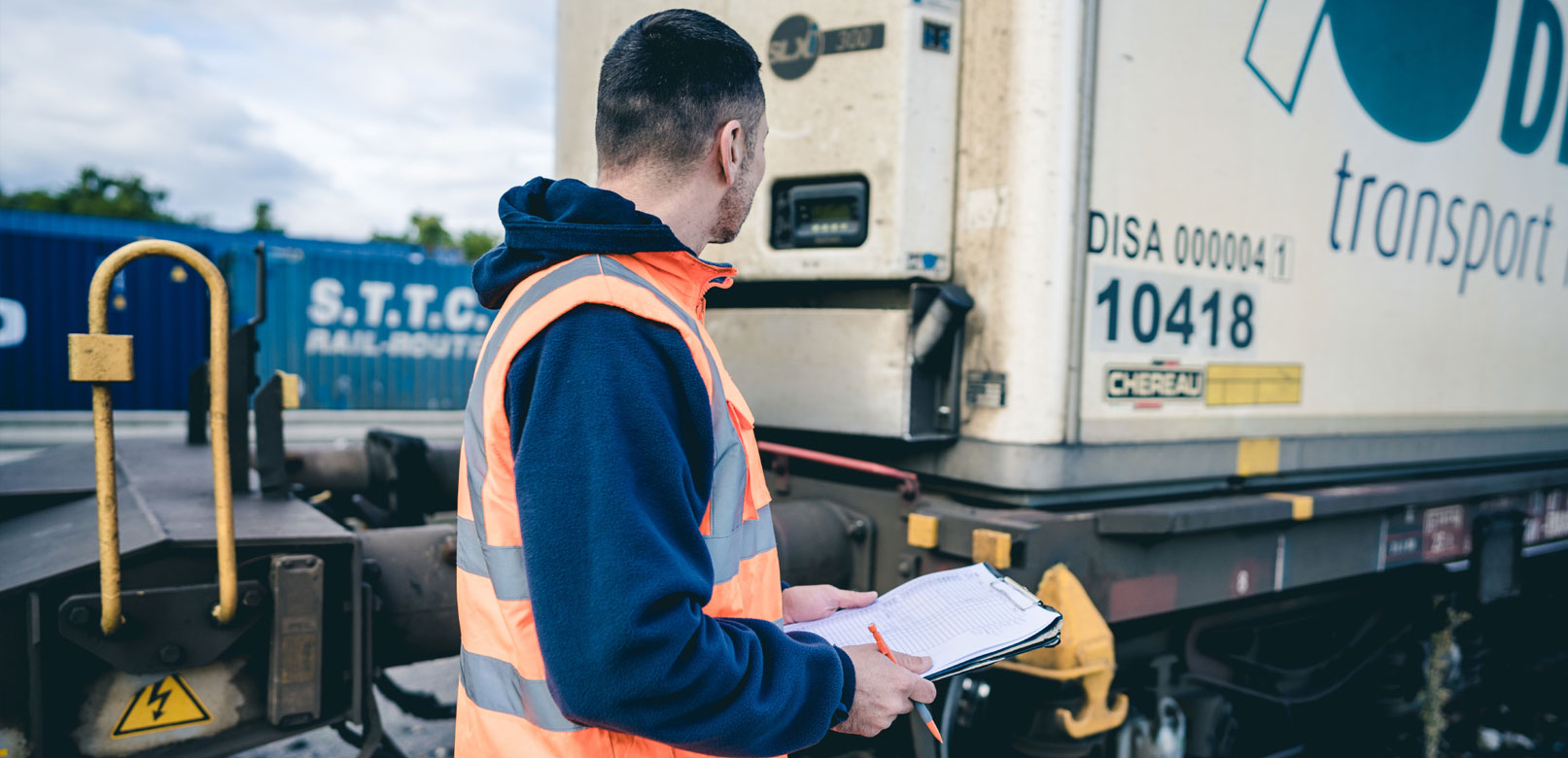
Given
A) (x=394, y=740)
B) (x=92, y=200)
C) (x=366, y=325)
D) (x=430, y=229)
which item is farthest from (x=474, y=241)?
(x=394, y=740)

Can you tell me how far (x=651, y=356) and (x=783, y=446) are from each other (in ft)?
6.20

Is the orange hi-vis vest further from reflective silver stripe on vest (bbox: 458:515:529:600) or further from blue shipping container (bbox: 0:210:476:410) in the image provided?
blue shipping container (bbox: 0:210:476:410)

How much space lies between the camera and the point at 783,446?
115 inches

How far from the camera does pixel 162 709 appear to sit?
1.78 meters

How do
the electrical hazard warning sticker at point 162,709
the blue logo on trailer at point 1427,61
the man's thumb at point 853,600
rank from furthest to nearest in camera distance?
the blue logo on trailer at point 1427,61, the electrical hazard warning sticker at point 162,709, the man's thumb at point 853,600

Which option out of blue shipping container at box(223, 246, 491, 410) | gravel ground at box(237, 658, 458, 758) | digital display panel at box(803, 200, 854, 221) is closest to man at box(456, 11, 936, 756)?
A: digital display panel at box(803, 200, 854, 221)

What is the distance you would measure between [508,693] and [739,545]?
339mm

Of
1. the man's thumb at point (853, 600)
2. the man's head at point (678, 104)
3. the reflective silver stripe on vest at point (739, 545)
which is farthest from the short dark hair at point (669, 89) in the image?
the man's thumb at point (853, 600)

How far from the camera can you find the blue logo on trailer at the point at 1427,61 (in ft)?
9.75

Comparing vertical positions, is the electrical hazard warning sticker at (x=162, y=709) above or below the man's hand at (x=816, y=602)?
below

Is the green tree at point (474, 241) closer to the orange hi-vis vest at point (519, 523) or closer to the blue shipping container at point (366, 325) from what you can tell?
the blue shipping container at point (366, 325)

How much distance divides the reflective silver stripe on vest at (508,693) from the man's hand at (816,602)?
0.52 metres

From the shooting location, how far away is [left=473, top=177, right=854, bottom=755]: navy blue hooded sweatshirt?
3.19 feet

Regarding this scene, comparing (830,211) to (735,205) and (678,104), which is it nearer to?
(735,205)
